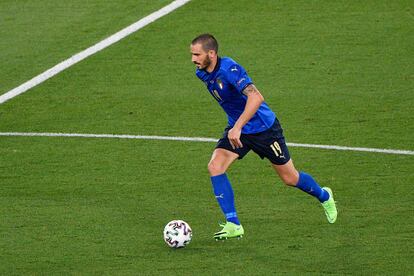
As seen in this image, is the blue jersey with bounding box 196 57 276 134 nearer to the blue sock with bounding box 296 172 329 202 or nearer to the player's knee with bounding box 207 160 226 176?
the player's knee with bounding box 207 160 226 176

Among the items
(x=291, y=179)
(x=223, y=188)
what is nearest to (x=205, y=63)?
(x=223, y=188)

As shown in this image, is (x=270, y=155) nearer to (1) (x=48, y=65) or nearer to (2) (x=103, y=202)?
(2) (x=103, y=202)

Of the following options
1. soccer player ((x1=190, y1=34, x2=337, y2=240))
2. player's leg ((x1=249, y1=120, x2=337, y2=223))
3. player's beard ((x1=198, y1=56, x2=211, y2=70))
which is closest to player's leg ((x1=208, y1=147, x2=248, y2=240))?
soccer player ((x1=190, y1=34, x2=337, y2=240))

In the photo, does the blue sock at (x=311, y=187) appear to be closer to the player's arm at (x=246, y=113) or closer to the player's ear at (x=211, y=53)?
the player's arm at (x=246, y=113)

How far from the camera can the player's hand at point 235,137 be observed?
11578 mm

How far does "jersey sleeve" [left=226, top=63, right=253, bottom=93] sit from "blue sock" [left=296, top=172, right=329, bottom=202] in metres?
1.31

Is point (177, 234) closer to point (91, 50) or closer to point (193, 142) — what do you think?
point (193, 142)

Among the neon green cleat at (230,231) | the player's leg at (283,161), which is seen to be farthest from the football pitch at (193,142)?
the player's leg at (283,161)

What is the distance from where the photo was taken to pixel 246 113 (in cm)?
1174

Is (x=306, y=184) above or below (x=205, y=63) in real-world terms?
below

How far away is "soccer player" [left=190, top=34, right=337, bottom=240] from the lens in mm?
11930

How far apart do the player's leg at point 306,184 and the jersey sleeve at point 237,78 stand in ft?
3.60

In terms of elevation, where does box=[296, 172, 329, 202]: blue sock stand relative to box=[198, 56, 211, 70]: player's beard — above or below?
below

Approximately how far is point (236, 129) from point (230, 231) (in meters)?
1.13
